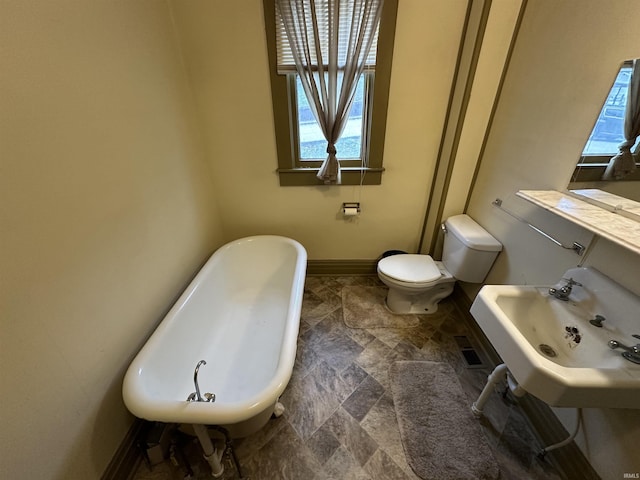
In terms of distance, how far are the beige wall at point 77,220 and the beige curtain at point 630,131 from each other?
2021 mm

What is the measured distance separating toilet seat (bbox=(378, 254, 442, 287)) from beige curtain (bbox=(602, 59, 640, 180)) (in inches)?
40.3

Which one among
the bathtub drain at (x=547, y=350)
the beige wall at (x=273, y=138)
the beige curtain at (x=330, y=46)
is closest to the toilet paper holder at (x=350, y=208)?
the beige wall at (x=273, y=138)

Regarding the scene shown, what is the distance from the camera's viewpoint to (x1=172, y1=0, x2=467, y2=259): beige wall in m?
1.58

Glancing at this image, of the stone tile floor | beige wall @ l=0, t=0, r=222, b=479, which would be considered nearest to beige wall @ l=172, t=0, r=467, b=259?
beige wall @ l=0, t=0, r=222, b=479

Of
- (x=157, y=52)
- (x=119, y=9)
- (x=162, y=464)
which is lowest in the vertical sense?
(x=162, y=464)

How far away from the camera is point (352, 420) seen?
1.38 meters

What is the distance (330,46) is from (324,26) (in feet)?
0.39

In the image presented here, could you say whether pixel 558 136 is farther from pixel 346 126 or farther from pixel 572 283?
pixel 346 126

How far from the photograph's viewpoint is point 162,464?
1.21m

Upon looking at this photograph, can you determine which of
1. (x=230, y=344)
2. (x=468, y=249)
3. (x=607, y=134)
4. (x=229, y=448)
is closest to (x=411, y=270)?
(x=468, y=249)

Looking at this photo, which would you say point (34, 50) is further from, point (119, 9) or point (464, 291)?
point (464, 291)

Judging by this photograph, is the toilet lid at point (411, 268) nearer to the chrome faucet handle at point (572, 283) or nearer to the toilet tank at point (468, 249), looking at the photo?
the toilet tank at point (468, 249)

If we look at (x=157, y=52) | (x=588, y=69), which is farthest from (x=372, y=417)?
(x=157, y=52)

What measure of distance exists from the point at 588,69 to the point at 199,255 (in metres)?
2.27
